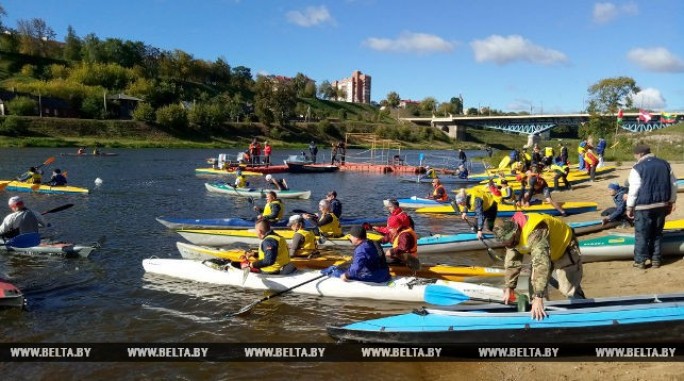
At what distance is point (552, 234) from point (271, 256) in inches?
207

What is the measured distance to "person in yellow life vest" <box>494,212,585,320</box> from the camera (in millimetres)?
5910

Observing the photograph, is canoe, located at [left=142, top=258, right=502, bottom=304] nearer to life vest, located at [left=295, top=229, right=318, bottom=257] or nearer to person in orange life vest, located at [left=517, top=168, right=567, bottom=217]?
life vest, located at [left=295, top=229, right=318, bottom=257]

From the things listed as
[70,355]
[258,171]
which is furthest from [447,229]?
[258,171]

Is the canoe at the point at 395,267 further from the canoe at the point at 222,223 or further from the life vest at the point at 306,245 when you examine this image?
the canoe at the point at 222,223

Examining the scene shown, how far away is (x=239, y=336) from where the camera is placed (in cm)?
812

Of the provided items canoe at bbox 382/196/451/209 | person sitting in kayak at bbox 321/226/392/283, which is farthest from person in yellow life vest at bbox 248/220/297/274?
canoe at bbox 382/196/451/209

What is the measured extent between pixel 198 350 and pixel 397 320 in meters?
3.02

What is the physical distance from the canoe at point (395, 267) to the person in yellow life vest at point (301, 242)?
129 mm

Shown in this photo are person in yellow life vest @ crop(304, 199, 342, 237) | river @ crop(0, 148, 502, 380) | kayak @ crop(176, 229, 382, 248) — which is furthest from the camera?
kayak @ crop(176, 229, 382, 248)

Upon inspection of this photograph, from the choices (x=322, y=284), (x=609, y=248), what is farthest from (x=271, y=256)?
(x=609, y=248)

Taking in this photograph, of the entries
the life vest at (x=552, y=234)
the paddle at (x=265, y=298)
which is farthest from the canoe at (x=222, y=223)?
the life vest at (x=552, y=234)

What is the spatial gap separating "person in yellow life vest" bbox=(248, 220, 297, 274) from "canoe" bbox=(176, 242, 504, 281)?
31.7 inches

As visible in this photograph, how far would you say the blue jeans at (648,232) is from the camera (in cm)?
872

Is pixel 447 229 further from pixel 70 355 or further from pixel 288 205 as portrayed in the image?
pixel 70 355
